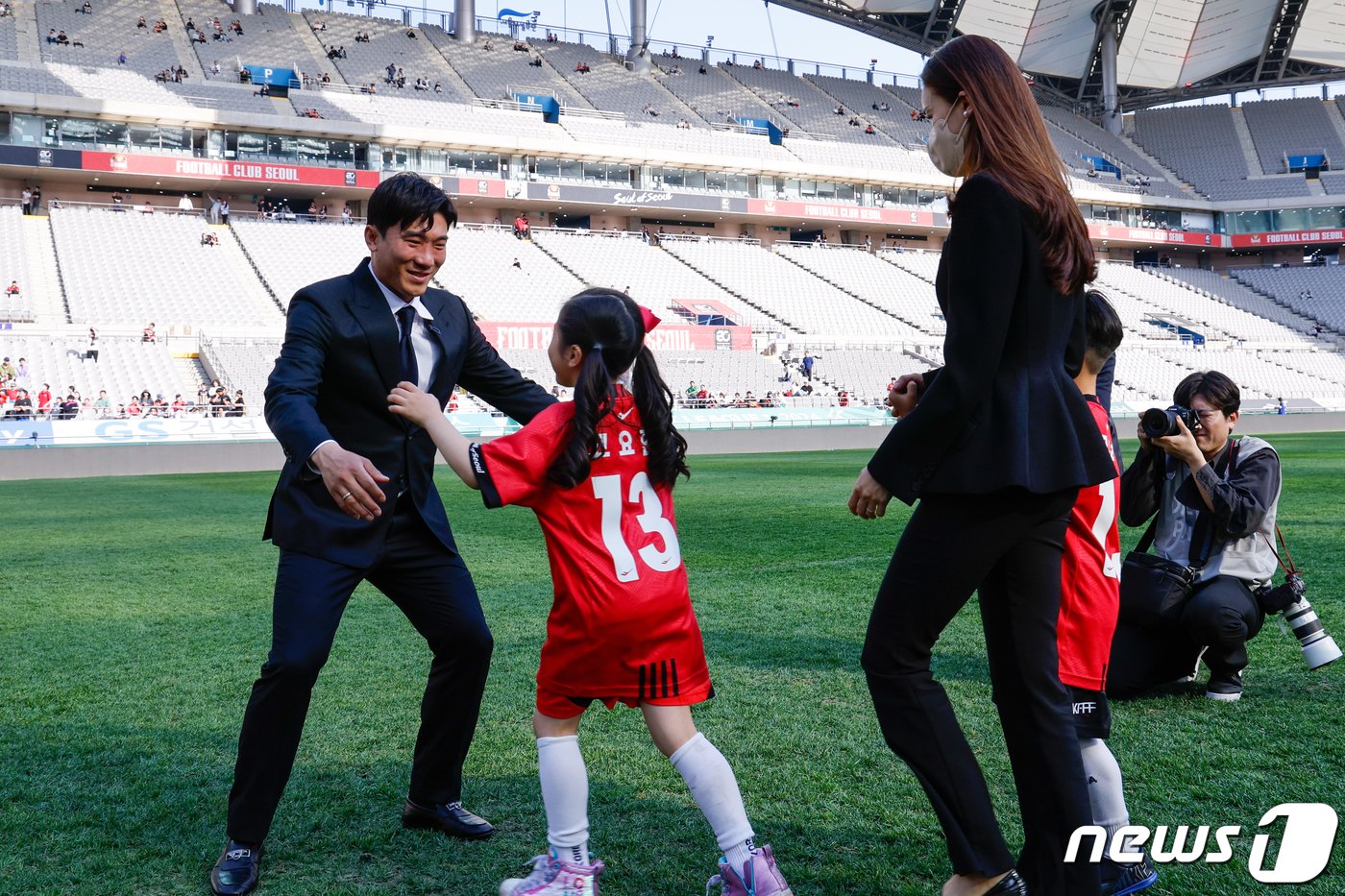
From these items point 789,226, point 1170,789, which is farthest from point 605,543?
point 789,226

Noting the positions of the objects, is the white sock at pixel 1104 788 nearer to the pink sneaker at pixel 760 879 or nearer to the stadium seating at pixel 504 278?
the pink sneaker at pixel 760 879

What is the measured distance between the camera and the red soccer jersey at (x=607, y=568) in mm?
2814

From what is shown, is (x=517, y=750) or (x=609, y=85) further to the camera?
(x=609, y=85)

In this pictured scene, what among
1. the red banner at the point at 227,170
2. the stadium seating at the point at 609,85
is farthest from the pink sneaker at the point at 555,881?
the stadium seating at the point at 609,85

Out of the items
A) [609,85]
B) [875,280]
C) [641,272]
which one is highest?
[609,85]

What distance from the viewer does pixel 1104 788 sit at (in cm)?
292

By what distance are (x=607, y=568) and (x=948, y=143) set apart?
4.52 ft

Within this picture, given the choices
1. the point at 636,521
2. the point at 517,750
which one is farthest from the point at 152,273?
the point at 636,521

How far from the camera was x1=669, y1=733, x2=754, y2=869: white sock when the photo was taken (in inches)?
109

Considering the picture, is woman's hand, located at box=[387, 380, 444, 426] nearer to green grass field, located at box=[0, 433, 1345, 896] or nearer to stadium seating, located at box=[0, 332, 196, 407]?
green grass field, located at box=[0, 433, 1345, 896]

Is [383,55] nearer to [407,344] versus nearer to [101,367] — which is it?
[101,367]

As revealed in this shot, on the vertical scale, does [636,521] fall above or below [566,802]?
above

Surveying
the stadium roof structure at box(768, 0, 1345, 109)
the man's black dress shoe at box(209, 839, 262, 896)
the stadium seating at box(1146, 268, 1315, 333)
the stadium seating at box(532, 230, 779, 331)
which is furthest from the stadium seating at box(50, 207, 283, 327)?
the stadium seating at box(1146, 268, 1315, 333)

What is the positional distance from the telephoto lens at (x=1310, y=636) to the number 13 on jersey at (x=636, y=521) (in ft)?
9.67
